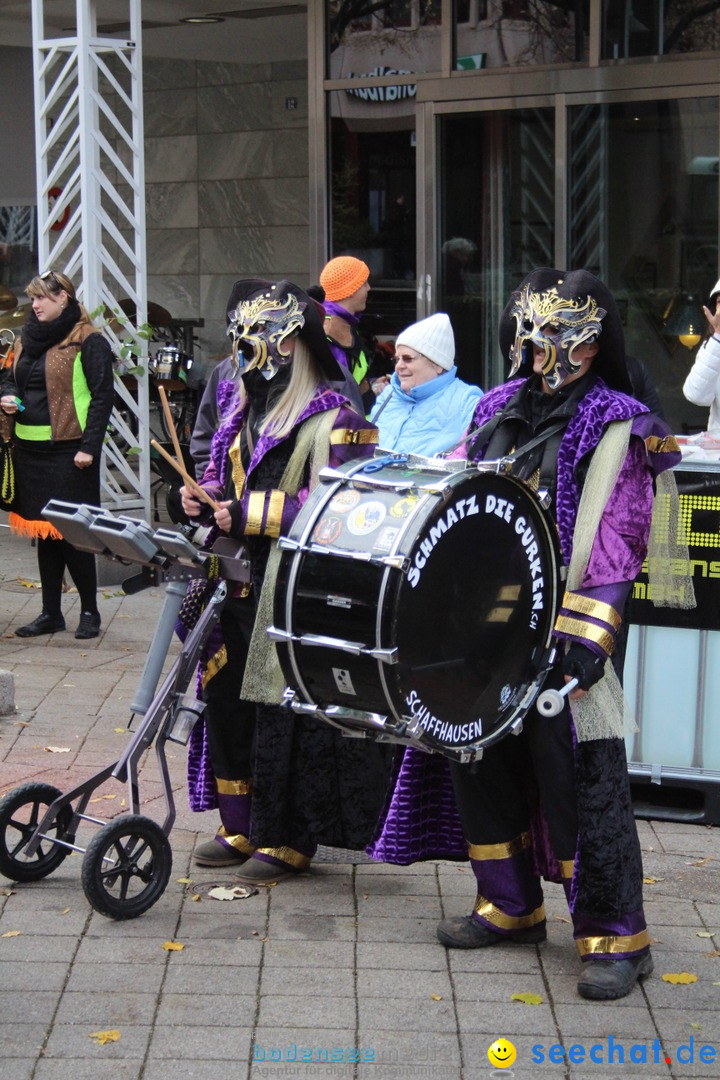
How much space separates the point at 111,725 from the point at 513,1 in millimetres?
5695

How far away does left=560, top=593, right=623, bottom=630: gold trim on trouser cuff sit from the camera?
3888 mm

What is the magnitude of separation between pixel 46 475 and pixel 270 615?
395 cm

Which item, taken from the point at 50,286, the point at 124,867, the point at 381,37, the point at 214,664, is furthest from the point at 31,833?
the point at 381,37

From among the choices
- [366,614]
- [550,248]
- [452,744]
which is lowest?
[452,744]

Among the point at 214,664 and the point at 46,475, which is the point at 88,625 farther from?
the point at 214,664

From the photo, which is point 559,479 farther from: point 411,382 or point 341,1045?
point 411,382

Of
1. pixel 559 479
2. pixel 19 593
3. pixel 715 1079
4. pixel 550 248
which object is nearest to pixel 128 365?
pixel 19 593

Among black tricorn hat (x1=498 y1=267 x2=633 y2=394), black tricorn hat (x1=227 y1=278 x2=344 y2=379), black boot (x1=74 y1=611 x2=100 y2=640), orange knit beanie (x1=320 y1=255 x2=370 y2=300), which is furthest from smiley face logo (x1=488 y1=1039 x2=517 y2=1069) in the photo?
black boot (x1=74 y1=611 x2=100 y2=640)

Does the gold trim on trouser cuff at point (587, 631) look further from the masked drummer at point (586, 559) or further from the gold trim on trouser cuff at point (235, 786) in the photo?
the gold trim on trouser cuff at point (235, 786)

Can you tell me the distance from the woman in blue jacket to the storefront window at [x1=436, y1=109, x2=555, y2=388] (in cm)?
394

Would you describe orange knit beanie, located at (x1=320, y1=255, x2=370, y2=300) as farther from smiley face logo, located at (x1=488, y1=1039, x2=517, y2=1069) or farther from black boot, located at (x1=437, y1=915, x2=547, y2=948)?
smiley face logo, located at (x1=488, y1=1039, x2=517, y2=1069)

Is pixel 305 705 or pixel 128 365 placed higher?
pixel 128 365

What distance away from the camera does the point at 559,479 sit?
3.98 metres

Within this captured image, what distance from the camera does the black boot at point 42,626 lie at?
824cm
